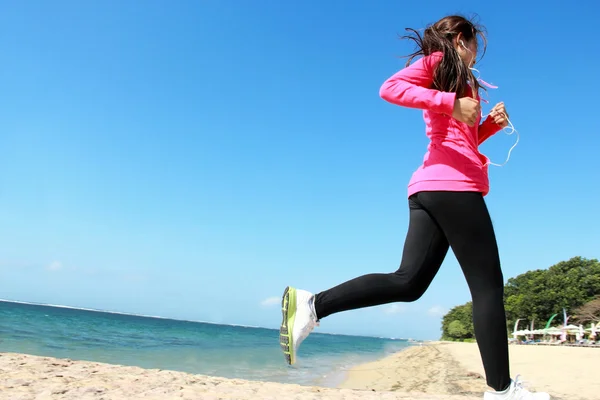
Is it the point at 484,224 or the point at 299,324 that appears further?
the point at 299,324

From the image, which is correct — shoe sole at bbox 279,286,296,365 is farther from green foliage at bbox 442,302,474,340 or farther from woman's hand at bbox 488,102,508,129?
green foliage at bbox 442,302,474,340

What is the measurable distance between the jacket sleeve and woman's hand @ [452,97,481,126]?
0.03 metres

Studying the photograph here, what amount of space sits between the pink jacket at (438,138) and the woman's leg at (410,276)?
0.50 ft

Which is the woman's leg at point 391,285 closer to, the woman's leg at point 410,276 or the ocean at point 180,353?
the woman's leg at point 410,276

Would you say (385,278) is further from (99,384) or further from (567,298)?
(567,298)

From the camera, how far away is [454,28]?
2074 millimetres

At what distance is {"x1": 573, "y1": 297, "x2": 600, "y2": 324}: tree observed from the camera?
31750 millimetres

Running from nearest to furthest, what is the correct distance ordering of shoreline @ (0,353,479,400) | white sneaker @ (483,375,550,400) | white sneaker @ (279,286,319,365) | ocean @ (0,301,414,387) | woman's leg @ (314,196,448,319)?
white sneaker @ (483,375,550,400)
woman's leg @ (314,196,448,319)
white sneaker @ (279,286,319,365)
shoreline @ (0,353,479,400)
ocean @ (0,301,414,387)

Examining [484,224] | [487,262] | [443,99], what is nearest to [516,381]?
[487,262]

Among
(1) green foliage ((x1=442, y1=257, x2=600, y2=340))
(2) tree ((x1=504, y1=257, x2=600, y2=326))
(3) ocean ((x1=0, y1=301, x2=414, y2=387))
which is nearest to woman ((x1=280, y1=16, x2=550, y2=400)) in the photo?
(3) ocean ((x1=0, y1=301, x2=414, y2=387))

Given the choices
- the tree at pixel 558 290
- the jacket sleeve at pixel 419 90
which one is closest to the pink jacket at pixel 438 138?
the jacket sleeve at pixel 419 90

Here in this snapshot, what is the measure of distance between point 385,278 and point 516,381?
2.36ft

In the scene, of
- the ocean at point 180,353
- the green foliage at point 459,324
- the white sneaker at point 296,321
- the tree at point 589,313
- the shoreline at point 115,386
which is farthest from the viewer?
the green foliage at point 459,324

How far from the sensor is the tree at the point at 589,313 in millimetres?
31750
